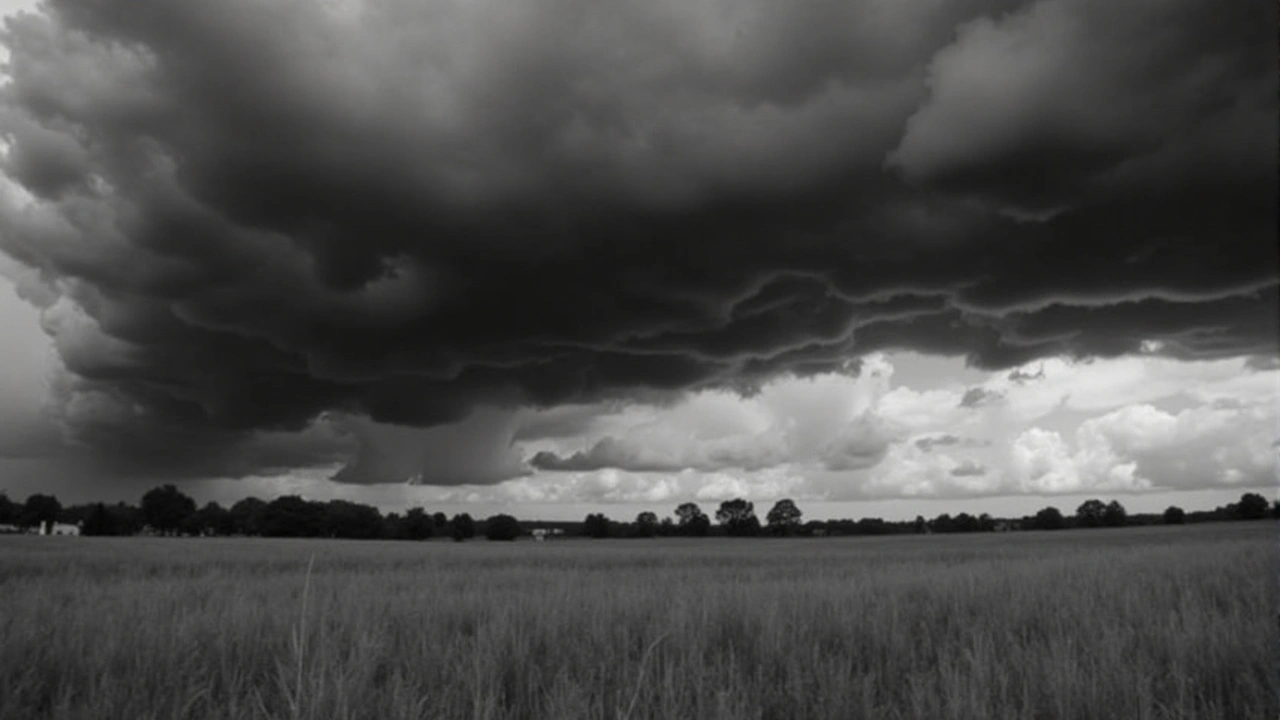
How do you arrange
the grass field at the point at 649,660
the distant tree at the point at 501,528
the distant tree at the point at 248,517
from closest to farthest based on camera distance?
the grass field at the point at 649,660
the distant tree at the point at 501,528
the distant tree at the point at 248,517

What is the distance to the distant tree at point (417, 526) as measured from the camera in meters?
120

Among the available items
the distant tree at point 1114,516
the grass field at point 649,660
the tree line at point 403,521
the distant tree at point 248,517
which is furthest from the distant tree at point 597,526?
the grass field at point 649,660

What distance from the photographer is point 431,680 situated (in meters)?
5.10

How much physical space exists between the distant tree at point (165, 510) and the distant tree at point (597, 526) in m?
70.2

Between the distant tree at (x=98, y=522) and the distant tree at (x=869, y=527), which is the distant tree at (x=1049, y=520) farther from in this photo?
the distant tree at (x=98, y=522)

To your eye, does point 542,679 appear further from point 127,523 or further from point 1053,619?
point 127,523

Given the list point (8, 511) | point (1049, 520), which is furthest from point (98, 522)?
point (1049, 520)

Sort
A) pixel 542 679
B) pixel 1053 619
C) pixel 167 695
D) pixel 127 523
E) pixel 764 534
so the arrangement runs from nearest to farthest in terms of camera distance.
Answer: pixel 167 695
pixel 542 679
pixel 1053 619
pixel 127 523
pixel 764 534

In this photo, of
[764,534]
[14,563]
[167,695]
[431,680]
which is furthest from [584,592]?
[764,534]

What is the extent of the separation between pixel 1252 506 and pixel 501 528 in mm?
122194

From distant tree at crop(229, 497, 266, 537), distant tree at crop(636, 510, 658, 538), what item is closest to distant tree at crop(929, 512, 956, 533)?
distant tree at crop(636, 510, 658, 538)

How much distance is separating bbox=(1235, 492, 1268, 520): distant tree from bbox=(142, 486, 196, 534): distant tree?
587 feet

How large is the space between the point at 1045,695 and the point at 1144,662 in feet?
4.76

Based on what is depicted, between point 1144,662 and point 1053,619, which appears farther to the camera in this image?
point 1053,619
